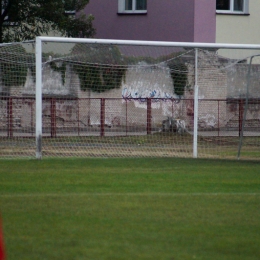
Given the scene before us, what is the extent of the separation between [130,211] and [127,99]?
10854 millimetres

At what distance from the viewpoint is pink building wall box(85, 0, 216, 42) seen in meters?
26.4

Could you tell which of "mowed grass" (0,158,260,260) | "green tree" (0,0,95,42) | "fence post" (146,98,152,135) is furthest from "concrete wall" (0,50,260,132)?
"green tree" (0,0,95,42)

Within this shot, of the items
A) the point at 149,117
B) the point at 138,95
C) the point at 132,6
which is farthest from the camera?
the point at 132,6

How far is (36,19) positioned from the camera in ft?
79.2

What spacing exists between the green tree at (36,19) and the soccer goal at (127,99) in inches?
202

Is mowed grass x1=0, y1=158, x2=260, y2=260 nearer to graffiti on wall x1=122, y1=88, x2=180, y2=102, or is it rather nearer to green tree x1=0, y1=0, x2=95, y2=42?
graffiti on wall x1=122, y1=88, x2=180, y2=102

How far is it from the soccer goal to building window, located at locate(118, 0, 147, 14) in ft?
27.2

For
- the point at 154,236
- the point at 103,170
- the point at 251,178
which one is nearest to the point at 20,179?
the point at 103,170

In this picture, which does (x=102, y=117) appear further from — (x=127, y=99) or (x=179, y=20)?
(x=179, y=20)

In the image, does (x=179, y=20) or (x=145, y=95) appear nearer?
(x=145, y=95)

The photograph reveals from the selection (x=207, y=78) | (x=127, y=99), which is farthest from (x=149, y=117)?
(x=207, y=78)

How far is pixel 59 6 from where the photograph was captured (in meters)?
24.0

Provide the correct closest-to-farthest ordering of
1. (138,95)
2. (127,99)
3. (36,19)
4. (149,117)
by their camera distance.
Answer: (149,117) → (138,95) → (127,99) → (36,19)

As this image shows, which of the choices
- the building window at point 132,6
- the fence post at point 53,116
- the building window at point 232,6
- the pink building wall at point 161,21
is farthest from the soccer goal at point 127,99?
the building window at point 132,6
